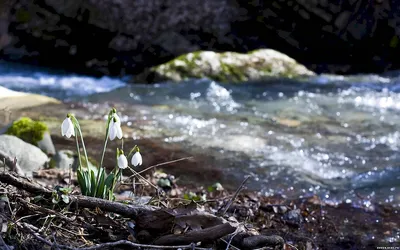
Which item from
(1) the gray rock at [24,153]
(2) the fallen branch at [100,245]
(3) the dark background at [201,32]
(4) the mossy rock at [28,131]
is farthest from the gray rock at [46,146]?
(3) the dark background at [201,32]

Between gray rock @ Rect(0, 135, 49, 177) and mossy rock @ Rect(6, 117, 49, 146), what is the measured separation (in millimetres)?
498

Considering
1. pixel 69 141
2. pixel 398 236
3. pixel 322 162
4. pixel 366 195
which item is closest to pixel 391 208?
pixel 366 195

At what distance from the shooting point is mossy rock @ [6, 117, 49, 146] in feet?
19.8

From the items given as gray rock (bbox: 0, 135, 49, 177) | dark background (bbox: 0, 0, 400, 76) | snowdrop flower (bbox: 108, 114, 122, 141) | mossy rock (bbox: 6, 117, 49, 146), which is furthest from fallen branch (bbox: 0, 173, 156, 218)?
dark background (bbox: 0, 0, 400, 76)

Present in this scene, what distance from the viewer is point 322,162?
22.2 ft

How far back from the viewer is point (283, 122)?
29.1ft

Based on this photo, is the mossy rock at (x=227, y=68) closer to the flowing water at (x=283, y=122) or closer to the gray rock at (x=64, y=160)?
the flowing water at (x=283, y=122)

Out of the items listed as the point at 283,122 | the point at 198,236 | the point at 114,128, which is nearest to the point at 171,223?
the point at 198,236

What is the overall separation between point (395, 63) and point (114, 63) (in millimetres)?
7894

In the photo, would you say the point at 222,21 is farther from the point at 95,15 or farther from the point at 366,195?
the point at 366,195

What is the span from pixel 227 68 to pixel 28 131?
24.9 ft

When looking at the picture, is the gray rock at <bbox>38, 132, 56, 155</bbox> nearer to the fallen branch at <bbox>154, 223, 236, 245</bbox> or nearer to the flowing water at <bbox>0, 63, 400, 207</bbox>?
the flowing water at <bbox>0, 63, 400, 207</bbox>

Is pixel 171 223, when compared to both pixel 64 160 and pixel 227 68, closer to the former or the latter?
pixel 64 160

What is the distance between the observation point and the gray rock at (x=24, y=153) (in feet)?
16.9
